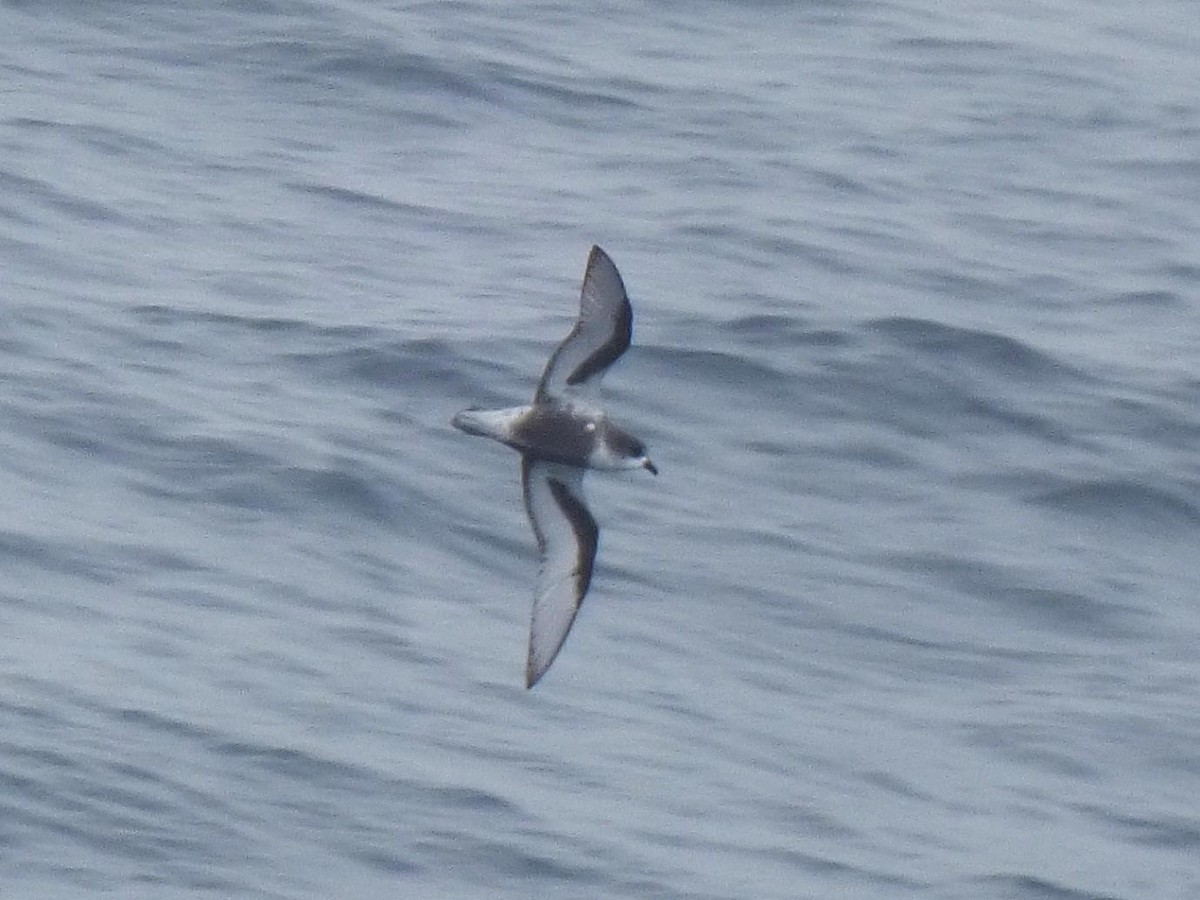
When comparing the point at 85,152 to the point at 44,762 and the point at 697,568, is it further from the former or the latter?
the point at 44,762

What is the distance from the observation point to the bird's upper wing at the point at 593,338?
11.3 m

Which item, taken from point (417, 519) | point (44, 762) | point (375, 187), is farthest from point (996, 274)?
point (44, 762)

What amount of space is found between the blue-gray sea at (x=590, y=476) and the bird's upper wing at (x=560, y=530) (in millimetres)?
998

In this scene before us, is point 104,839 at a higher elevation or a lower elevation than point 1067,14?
lower

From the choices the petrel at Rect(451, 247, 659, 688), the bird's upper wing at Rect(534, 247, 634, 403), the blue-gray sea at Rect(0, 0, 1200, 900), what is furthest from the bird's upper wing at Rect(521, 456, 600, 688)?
the blue-gray sea at Rect(0, 0, 1200, 900)

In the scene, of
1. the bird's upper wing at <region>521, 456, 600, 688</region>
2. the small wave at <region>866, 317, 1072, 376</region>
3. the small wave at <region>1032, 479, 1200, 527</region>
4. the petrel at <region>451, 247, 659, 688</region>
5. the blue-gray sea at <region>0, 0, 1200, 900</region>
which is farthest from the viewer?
the small wave at <region>866, 317, 1072, 376</region>

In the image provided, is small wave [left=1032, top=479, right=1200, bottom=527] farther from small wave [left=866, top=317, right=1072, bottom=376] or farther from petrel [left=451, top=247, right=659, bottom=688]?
petrel [left=451, top=247, right=659, bottom=688]

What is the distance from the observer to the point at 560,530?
11.8 m

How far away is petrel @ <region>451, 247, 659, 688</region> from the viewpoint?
11.3 metres

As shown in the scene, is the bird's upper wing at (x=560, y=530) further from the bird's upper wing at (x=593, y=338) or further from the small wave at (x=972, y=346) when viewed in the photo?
the small wave at (x=972, y=346)

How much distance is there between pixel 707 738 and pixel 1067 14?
42.4ft

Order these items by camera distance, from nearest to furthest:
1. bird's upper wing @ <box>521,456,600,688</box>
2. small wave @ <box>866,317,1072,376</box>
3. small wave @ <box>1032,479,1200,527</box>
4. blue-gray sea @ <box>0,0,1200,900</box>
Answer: bird's upper wing @ <box>521,456,600,688</box>, blue-gray sea @ <box>0,0,1200,900</box>, small wave @ <box>1032,479,1200,527</box>, small wave @ <box>866,317,1072,376</box>

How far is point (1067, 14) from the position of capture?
24281mm

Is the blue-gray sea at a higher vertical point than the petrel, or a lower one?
lower
